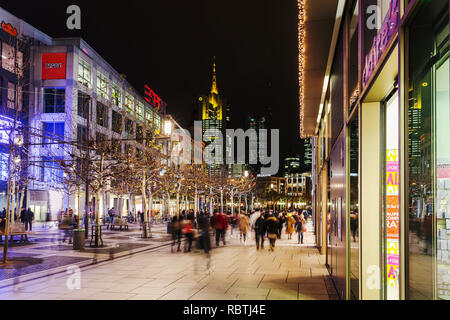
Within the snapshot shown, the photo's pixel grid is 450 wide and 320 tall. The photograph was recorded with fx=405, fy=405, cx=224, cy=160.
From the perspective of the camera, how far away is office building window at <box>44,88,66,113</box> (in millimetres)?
48312

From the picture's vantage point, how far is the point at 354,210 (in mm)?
6699

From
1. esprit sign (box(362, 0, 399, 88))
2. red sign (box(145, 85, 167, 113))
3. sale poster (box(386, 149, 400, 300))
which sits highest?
red sign (box(145, 85, 167, 113))

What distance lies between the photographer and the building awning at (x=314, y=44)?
8.46 meters

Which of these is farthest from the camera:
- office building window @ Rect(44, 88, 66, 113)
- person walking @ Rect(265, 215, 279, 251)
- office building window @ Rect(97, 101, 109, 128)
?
office building window @ Rect(44, 88, 66, 113)

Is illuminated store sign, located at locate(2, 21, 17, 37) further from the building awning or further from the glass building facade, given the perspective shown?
the glass building facade

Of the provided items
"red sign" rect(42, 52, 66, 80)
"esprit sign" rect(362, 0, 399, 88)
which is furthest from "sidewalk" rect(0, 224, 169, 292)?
"red sign" rect(42, 52, 66, 80)

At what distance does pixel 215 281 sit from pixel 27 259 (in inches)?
307

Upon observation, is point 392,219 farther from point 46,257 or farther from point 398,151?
point 46,257

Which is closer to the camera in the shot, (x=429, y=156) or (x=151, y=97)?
(x=429, y=156)

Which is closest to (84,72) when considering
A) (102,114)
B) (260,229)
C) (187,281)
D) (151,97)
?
(151,97)

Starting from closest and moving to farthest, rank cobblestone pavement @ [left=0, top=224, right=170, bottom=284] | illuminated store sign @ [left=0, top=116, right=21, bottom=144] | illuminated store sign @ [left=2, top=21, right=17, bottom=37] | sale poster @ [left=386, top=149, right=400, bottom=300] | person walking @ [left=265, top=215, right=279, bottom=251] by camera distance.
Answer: sale poster @ [left=386, top=149, right=400, bottom=300] < cobblestone pavement @ [left=0, top=224, right=170, bottom=284] < illuminated store sign @ [left=0, top=116, right=21, bottom=144] < person walking @ [left=265, top=215, right=279, bottom=251] < illuminated store sign @ [left=2, top=21, right=17, bottom=37]

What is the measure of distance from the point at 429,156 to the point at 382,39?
198 centimetres

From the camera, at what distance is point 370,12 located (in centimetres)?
540

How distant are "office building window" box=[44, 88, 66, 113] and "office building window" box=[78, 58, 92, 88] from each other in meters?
3.23
